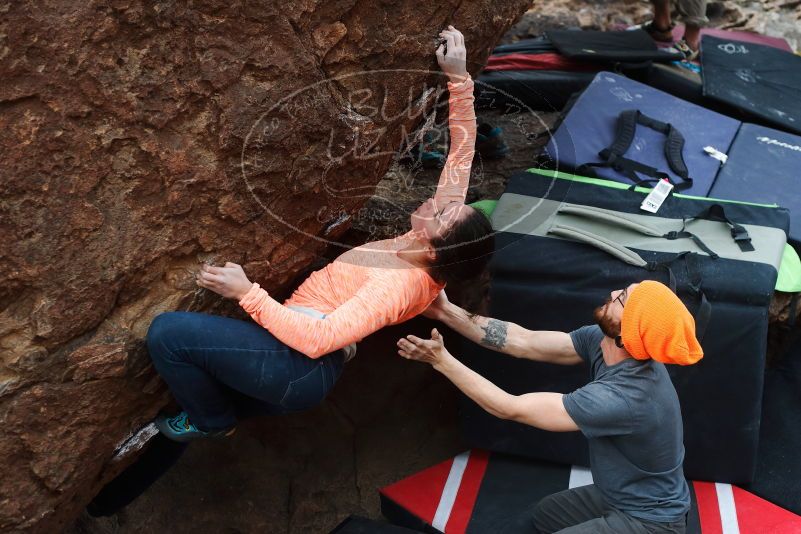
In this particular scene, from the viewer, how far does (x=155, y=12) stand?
2.38m

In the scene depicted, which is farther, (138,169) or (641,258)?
(641,258)

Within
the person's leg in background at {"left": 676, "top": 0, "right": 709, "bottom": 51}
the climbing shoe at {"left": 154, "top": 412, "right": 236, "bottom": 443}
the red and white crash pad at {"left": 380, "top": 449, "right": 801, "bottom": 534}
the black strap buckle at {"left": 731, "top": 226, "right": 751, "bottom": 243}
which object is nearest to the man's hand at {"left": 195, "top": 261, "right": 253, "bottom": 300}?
the climbing shoe at {"left": 154, "top": 412, "right": 236, "bottom": 443}

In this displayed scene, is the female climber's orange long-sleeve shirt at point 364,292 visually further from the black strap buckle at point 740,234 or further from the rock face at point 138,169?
the black strap buckle at point 740,234

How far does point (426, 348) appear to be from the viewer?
2.69 m

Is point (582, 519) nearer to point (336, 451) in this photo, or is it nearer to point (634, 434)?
point (634, 434)

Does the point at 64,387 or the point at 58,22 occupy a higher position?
the point at 58,22

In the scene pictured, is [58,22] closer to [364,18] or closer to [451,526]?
[364,18]

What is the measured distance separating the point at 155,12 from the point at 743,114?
12.3 ft

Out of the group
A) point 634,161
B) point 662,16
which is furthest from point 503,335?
point 662,16

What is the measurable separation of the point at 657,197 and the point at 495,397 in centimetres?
153

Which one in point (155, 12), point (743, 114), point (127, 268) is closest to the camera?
point (155, 12)

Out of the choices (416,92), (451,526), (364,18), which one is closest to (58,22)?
(364,18)

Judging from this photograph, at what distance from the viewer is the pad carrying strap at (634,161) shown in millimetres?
4066

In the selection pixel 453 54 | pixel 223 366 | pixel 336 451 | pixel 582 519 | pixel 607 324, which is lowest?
pixel 336 451
